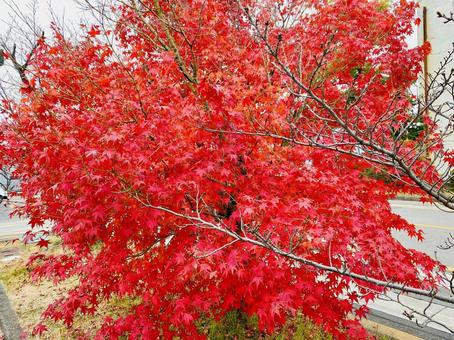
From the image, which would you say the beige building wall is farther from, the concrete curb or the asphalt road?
the concrete curb

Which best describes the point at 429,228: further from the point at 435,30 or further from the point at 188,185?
the point at 435,30

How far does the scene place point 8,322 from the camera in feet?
20.3

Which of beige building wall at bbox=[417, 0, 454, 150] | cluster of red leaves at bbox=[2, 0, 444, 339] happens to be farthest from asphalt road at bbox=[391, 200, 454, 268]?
beige building wall at bbox=[417, 0, 454, 150]

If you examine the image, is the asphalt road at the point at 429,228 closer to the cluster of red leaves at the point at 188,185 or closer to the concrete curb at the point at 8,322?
the cluster of red leaves at the point at 188,185

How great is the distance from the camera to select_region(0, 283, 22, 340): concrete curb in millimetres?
5648

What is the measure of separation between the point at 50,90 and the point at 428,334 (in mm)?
6898

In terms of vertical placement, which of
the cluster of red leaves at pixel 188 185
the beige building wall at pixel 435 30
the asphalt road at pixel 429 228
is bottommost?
the asphalt road at pixel 429 228

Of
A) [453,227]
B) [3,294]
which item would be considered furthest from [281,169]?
[453,227]

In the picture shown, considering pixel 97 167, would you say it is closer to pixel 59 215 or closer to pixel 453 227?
pixel 59 215

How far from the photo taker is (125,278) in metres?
3.94

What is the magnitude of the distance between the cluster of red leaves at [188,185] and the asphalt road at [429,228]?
463 centimetres

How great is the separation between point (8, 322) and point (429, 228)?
12305 mm

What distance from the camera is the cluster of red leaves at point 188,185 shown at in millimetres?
3549

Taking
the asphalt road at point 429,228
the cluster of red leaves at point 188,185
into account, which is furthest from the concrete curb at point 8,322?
the asphalt road at point 429,228
